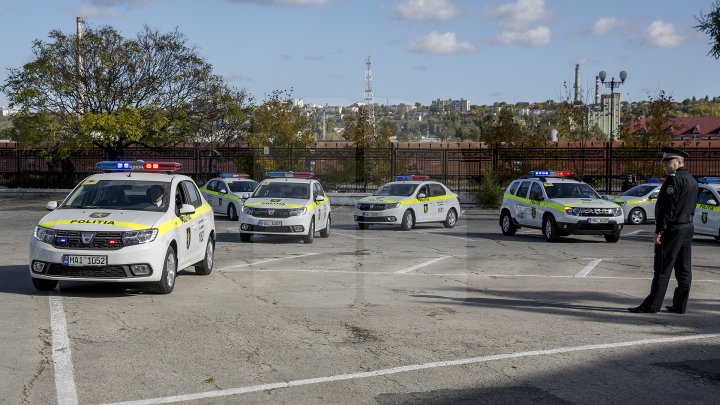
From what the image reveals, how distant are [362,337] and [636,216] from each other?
23719mm

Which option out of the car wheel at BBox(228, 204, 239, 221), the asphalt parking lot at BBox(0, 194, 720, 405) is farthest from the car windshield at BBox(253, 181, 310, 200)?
the car wheel at BBox(228, 204, 239, 221)

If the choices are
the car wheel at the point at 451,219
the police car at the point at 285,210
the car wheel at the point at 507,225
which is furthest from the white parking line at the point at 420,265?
the car wheel at the point at 451,219

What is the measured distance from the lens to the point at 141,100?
137ft

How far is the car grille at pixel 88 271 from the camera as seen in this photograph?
11.8 meters

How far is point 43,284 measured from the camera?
1234cm

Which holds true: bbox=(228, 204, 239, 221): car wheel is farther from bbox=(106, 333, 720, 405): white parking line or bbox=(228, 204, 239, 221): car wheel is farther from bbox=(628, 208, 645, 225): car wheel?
bbox=(106, 333, 720, 405): white parking line

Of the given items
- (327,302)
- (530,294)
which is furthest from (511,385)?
(530,294)

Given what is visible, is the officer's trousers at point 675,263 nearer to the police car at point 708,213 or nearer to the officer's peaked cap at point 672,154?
the officer's peaked cap at point 672,154

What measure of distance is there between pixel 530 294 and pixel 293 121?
122 feet

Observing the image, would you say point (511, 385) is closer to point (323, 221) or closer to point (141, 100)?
point (323, 221)

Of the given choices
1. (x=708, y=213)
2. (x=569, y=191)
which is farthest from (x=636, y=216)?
(x=569, y=191)

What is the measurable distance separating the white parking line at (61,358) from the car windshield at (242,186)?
20004mm

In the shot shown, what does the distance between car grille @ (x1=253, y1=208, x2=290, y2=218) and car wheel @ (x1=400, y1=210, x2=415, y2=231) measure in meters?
5.99

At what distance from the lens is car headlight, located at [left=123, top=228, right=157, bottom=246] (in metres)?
12.0
